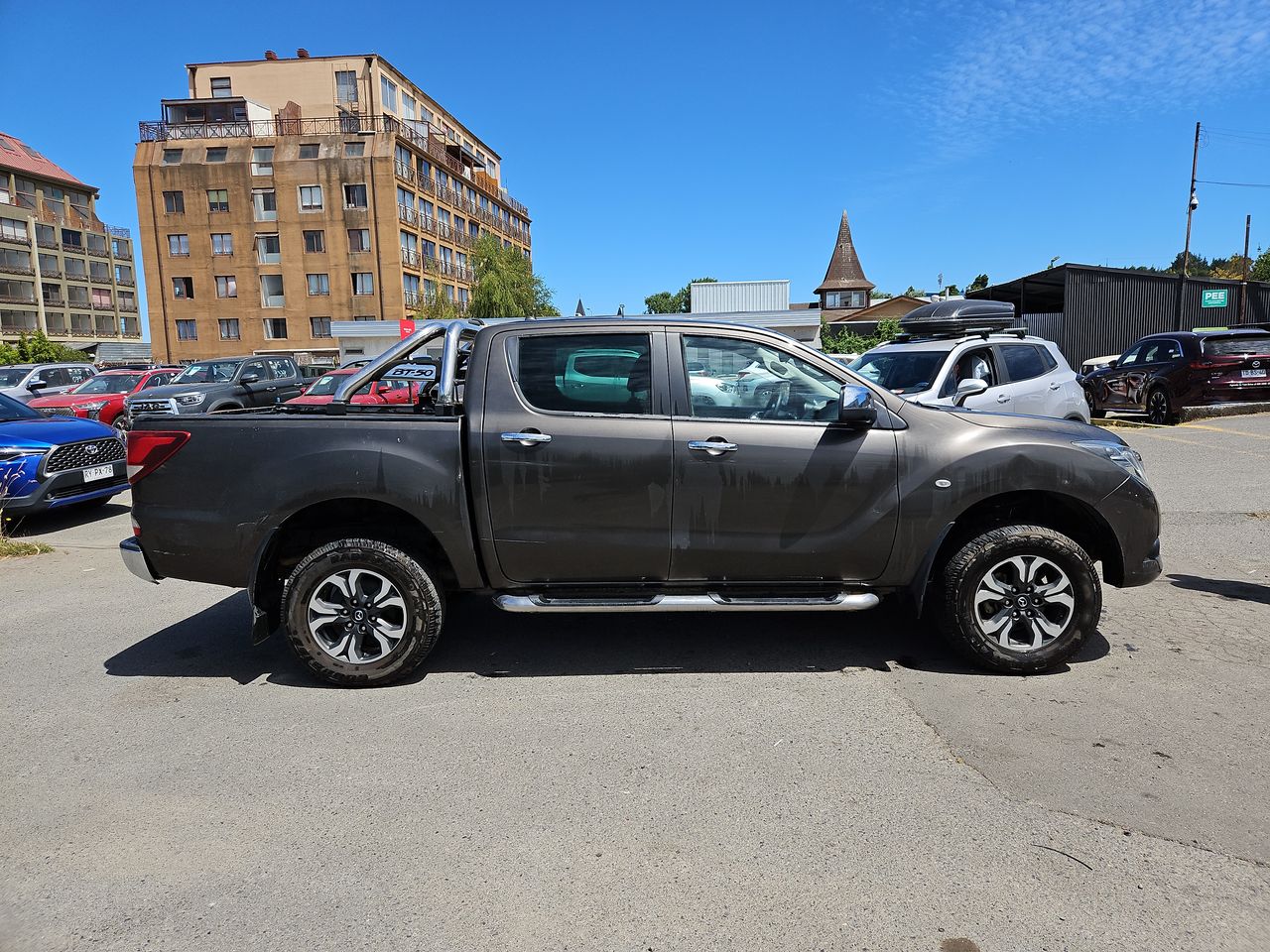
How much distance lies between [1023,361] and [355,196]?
2029 inches

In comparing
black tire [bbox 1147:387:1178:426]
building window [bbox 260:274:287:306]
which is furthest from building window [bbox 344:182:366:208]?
black tire [bbox 1147:387:1178:426]

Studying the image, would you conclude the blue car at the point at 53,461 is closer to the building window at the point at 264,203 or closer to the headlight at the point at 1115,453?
the headlight at the point at 1115,453

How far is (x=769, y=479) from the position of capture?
13.6 feet

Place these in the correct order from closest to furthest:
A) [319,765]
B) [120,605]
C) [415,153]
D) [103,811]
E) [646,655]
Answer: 1. [103,811]
2. [319,765]
3. [646,655]
4. [120,605]
5. [415,153]

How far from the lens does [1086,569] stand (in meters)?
4.18

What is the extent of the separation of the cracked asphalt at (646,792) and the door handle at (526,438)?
4.18 ft

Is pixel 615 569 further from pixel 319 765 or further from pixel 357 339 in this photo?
pixel 357 339

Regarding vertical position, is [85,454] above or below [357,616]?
above

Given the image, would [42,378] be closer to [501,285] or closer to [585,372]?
[585,372]

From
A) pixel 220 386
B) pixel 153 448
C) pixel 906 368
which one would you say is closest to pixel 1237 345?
pixel 906 368

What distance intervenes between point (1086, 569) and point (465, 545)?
125 inches

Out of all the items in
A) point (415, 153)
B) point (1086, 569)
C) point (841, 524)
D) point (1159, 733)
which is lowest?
point (1159, 733)

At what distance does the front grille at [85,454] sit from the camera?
27.9 feet

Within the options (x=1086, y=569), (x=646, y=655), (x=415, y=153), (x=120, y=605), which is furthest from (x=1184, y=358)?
(x=415, y=153)
